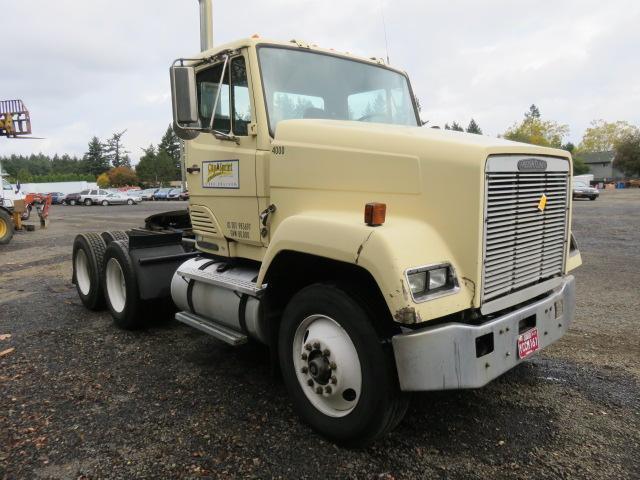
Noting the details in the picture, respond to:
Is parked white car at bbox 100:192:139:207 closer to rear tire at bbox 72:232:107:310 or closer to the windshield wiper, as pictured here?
rear tire at bbox 72:232:107:310

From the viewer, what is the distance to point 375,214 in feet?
9.23

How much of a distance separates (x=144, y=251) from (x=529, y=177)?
4131 mm

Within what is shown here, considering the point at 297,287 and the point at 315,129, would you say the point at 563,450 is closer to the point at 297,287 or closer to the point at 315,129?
the point at 297,287

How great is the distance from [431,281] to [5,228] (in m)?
16.0

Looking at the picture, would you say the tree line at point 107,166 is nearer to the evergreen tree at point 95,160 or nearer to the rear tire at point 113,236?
the evergreen tree at point 95,160

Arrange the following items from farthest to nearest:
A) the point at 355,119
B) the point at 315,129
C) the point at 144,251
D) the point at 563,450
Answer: the point at 144,251, the point at 355,119, the point at 315,129, the point at 563,450

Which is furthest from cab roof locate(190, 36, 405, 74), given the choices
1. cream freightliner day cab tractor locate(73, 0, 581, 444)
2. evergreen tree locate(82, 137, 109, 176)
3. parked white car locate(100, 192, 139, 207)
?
evergreen tree locate(82, 137, 109, 176)

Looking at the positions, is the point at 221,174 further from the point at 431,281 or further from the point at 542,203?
the point at 542,203

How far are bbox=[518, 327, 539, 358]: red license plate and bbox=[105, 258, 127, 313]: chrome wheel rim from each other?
4381 mm

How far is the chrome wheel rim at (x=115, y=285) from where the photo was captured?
5.69 meters

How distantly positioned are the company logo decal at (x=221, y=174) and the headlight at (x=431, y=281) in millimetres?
1978

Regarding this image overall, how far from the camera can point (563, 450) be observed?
3012 millimetres

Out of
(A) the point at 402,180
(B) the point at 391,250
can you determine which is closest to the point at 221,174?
(A) the point at 402,180

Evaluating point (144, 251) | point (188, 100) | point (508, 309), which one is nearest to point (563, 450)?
point (508, 309)
